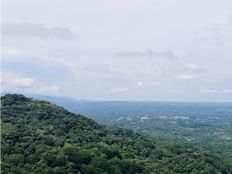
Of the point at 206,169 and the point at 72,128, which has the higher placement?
the point at 72,128

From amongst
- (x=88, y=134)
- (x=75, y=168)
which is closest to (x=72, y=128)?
(x=88, y=134)

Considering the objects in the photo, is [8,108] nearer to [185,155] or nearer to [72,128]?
[72,128]

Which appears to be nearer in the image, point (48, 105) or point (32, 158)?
point (32, 158)

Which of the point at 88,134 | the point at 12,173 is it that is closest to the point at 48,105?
the point at 88,134

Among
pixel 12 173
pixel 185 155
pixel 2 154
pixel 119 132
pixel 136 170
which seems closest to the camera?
pixel 12 173

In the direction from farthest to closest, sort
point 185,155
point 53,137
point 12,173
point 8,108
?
point 8,108 < point 185,155 < point 53,137 < point 12,173

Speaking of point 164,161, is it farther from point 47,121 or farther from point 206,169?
point 47,121
